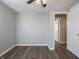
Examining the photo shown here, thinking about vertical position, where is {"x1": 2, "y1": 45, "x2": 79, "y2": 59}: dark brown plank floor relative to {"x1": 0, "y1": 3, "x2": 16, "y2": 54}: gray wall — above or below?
below

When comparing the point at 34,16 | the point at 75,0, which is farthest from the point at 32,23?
the point at 75,0

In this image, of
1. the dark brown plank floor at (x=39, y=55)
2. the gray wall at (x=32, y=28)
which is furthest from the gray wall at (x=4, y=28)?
the gray wall at (x=32, y=28)

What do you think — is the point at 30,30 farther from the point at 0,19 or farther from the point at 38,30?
the point at 0,19

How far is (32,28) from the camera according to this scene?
755 centimetres

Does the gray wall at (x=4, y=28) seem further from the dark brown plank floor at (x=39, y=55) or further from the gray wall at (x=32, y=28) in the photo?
the gray wall at (x=32, y=28)

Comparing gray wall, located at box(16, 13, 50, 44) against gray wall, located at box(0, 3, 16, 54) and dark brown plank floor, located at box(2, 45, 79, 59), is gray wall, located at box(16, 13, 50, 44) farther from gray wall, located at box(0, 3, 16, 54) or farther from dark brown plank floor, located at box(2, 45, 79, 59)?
dark brown plank floor, located at box(2, 45, 79, 59)

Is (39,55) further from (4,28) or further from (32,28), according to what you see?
(32,28)

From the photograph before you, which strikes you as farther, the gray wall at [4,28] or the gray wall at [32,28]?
the gray wall at [32,28]

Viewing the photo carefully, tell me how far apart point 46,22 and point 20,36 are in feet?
7.06

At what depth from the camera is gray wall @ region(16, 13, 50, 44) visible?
754 centimetres

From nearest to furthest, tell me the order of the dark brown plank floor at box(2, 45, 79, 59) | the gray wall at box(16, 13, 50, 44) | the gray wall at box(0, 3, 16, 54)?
the dark brown plank floor at box(2, 45, 79, 59)
the gray wall at box(0, 3, 16, 54)
the gray wall at box(16, 13, 50, 44)

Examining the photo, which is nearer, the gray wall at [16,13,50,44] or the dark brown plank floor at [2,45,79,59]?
the dark brown plank floor at [2,45,79,59]

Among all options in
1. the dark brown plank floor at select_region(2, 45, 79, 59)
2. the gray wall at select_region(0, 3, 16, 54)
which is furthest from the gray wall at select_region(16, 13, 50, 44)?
the dark brown plank floor at select_region(2, 45, 79, 59)

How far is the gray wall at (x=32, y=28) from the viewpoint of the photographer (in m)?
7.54
